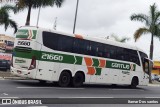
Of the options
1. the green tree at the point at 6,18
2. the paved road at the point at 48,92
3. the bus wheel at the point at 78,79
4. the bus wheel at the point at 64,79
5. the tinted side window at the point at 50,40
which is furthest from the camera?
the green tree at the point at 6,18

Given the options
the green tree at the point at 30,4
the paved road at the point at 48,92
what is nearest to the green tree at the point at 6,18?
the green tree at the point at 30,4

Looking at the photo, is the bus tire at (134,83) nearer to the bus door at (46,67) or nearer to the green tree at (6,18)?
the bus door at (46,67)

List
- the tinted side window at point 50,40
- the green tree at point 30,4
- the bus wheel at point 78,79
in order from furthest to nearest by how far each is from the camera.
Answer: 1. the green tree at point 30,4
2. the bus wheel at point 78,79
3. the tinted side window at point 50,40

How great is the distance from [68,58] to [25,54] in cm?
265

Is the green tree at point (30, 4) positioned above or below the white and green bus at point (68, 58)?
above

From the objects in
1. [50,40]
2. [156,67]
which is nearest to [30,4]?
[50,40]

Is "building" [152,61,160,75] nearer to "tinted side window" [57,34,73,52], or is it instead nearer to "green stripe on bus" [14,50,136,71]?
"green stripe on bus" [14,50,136,71]

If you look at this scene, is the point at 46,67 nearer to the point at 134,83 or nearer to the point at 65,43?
the point at 65,43

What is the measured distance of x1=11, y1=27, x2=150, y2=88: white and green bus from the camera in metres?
20.4

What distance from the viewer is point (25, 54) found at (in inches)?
811

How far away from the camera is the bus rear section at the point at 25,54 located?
20250 mm

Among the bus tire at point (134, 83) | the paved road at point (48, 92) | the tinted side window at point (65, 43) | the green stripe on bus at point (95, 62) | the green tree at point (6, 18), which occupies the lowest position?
the paved road at point (48, 92)

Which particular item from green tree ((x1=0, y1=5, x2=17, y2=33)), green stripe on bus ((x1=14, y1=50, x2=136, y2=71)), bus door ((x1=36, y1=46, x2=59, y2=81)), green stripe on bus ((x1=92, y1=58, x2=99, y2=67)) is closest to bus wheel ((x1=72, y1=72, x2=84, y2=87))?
green stripe on bus ((x1=14, y1=50, x2=136, y2=71))

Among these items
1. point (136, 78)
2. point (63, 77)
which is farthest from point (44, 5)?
point (63, 77)
